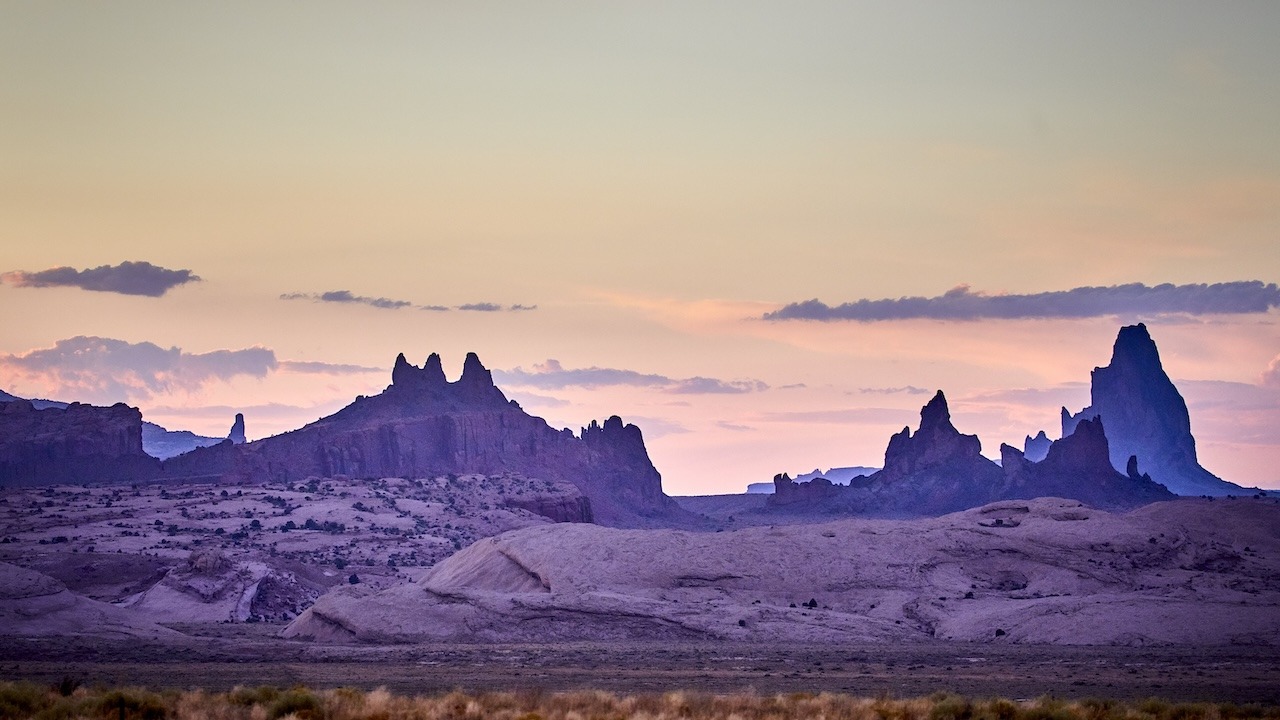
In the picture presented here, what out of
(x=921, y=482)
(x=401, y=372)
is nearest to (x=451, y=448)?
(x=401, y=372)

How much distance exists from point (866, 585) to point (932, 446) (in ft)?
412

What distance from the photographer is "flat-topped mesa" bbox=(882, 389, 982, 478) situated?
19062 centimetres

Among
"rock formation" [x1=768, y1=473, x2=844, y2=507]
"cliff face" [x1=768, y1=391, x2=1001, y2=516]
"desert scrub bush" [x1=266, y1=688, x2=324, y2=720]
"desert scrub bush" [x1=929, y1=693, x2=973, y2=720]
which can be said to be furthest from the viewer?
"rock formation" [x1=768, y1=473, x2=844, y2=507]

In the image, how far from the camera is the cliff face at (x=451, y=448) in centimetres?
16588

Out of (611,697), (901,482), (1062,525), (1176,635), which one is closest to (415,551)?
(1062,525)

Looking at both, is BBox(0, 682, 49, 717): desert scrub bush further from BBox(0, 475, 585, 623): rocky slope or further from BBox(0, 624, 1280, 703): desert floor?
BBox(0, 475, 585, 623): rocky slope

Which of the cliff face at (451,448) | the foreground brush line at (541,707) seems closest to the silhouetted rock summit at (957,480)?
the cliff face at (451,448)

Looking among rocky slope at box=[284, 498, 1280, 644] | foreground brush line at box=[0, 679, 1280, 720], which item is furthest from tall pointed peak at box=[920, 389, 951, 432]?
foreground brush line at box=[0, 679, 1280, 720]

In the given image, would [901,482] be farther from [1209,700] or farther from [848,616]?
[1209,700]

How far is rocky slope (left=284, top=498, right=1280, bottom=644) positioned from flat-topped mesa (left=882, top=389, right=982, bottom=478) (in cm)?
10377

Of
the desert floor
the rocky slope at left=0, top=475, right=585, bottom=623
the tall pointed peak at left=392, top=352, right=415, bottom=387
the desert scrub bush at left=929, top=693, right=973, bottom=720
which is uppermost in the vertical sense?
the tall pointed peak at left=392, top=352, right=415, bottom=387

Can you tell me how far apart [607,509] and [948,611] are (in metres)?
111

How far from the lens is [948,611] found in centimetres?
6725

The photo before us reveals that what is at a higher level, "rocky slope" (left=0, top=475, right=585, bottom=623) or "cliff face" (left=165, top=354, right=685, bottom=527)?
"cliff face" (left=165, top=354, right=685, bottom=527)
